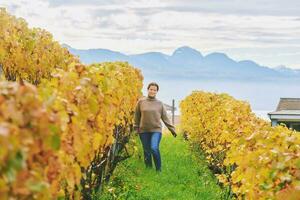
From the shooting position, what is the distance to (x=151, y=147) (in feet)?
46.1

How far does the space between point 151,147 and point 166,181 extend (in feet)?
3.58

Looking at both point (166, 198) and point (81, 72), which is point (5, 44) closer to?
point (166, 198)

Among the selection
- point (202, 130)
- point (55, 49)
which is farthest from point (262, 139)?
point (202, 130)

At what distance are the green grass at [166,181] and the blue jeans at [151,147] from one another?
0.49ft

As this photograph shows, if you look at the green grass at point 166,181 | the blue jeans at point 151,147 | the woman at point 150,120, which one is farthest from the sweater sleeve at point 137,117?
the green grass at point 166,181

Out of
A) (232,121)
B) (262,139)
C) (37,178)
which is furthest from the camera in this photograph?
(232,121)

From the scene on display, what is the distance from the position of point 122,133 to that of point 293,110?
1569 cm

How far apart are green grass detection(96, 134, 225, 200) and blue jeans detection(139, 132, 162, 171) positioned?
0.15 metres

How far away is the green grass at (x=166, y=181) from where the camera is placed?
1117 centimetres

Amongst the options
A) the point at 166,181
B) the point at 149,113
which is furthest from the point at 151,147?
the point at 166,181

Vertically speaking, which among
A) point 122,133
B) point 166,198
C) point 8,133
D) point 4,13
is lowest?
point 166,198

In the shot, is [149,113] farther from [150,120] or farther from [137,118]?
[137,118]

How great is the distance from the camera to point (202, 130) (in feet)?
52.2

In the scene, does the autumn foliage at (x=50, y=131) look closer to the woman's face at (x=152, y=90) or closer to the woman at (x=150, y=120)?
the woman's face at (x=152, y=90)
